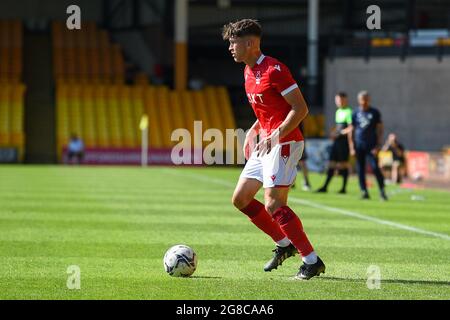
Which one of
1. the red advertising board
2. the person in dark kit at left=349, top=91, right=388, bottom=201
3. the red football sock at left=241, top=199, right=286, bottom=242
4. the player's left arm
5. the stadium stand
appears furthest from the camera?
the stadium stand

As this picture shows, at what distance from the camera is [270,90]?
1036 centimetres

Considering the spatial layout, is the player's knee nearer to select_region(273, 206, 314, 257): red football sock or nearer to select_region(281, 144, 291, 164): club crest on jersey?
select_region(273, 206, 314, 257): red football sock

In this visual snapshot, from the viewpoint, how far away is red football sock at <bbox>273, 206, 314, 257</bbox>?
1025cm

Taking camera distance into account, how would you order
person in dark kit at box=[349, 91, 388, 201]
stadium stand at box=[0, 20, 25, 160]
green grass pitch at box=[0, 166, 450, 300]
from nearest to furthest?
green grass pitch at box=[0, 166, 450, 300] < person in dark kit at box=[349, 91, 388, 201] < stadium stand at box=[0, 20, 25, 160]

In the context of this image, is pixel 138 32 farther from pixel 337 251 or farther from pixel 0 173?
pixel 337 251

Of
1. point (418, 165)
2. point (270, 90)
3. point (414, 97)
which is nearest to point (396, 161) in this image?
point (418, 165)

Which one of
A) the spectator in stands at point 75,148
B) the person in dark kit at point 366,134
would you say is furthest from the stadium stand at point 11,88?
the person in dark kit at point 366,134

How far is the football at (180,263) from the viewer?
406 inches

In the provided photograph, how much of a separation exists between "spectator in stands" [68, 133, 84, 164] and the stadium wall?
1154 centimetres

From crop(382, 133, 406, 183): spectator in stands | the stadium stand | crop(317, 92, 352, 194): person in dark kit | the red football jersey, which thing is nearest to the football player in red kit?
the red football jersey

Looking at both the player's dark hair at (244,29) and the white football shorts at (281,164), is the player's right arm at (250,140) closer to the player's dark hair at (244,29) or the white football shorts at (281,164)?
the white football shorts at (281,164)

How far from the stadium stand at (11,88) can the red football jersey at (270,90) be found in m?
36.3

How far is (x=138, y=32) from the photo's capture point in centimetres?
5466
